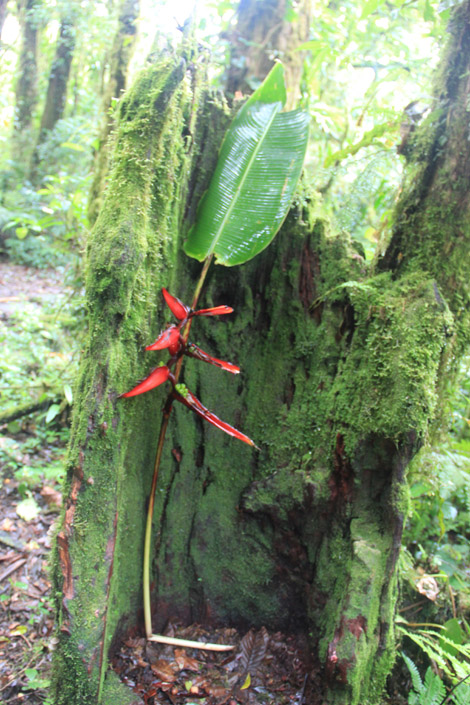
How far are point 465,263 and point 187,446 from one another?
2.00 metres

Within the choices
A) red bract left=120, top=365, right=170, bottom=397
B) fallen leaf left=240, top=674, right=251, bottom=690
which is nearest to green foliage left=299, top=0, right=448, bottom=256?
red bract left=120, top=365, right=170, bottom=397

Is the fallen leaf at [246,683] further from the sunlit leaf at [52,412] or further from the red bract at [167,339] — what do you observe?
the sunlit leaf at [52,412]

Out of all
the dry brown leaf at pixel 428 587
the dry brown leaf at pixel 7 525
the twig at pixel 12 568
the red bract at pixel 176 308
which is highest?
the red bract at pixel 176 308

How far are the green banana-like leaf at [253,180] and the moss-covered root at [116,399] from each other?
258mm

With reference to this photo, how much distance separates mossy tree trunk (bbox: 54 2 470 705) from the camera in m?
2.28

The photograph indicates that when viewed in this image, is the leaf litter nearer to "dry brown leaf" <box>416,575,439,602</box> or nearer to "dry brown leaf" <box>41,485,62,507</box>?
"dry brown leaf" <box>416,575,439,602</box>

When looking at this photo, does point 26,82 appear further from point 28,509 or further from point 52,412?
point 28,509

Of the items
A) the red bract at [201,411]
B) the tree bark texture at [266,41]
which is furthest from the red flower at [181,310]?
the tree bark texture at [266,41]

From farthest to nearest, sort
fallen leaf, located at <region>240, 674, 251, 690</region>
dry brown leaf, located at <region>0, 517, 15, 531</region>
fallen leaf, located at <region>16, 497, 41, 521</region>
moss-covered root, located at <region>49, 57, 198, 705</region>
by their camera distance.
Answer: fallen leaf, located at <region>16, 497, 41, 521</region> → dry brown leaf, located at <region>0, 517, 15, 531</region> → fallen leaf, located at <region>240, 674, 251, 690</region> → moss-covered root, located at <region>49, 57, 198, 705</region>

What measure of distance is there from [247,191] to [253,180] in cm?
8

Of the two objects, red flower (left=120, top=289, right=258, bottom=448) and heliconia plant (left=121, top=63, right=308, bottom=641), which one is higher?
heliconia plant (left=121, top=63, right=308, bottom=641)

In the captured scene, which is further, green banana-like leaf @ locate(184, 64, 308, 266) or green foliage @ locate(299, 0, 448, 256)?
green foliage @ locate(299, 0, 448, 256)

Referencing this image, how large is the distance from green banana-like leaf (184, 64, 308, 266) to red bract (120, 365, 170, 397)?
0.76 metres

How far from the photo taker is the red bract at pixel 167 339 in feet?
7.18
